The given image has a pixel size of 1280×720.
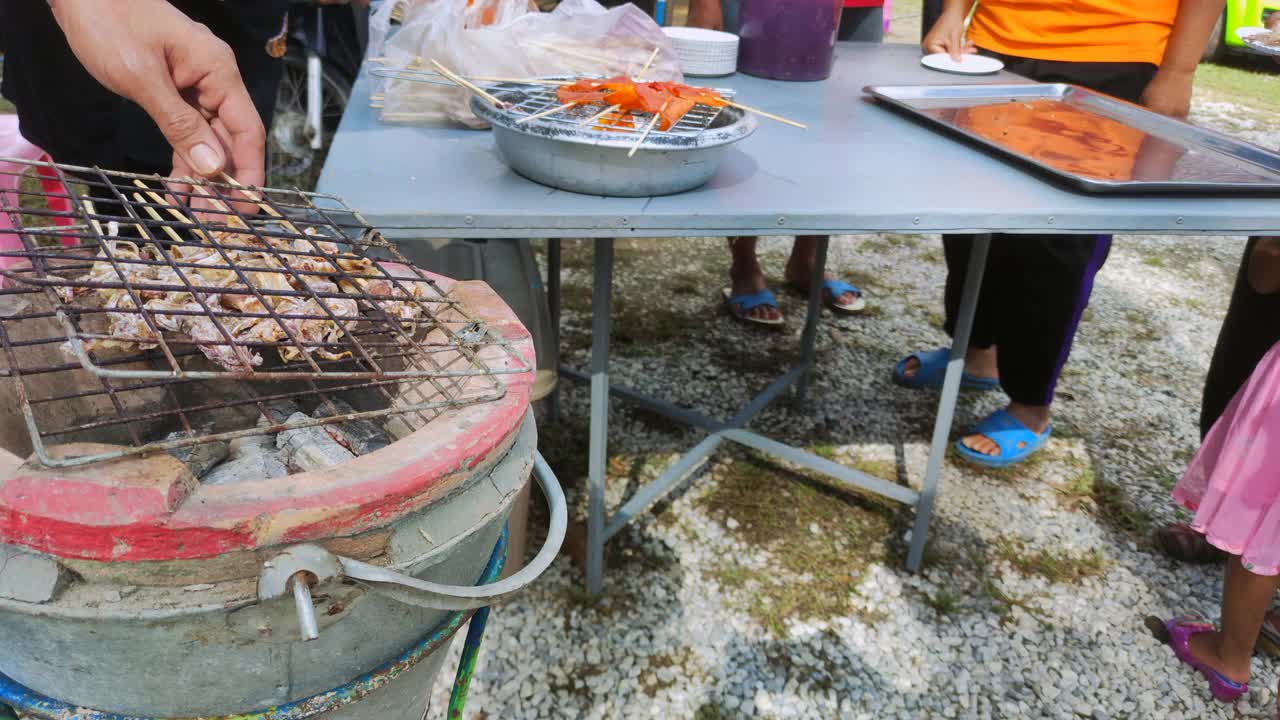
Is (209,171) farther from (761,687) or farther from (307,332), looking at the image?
(761,687)

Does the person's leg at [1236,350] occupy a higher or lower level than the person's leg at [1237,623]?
higher

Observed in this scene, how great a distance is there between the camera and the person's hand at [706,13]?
355 cm

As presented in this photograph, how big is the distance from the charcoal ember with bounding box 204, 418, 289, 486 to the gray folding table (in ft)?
1.78

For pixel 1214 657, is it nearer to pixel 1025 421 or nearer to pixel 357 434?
pixel 1025 421

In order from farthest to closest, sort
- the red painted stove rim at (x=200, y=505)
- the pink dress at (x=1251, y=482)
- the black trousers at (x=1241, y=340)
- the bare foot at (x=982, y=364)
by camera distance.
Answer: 1. the bare foot at (x=982, y=364)
2. the black trousers at (x=1241, y=340)
3. the pink dress at (x=1251, y=482)
4. the red painted stove rim at (x=200, y=505)

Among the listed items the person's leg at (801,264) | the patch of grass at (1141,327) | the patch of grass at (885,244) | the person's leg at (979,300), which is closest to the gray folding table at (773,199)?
the person's leg at (979,300)

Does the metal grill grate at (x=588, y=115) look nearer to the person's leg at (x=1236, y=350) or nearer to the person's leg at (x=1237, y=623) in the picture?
the person's leg at (x=1236, y=350)

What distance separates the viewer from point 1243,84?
9.15m

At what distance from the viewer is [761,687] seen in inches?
89.3

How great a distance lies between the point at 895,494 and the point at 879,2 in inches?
108

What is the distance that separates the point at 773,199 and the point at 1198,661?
196 cm

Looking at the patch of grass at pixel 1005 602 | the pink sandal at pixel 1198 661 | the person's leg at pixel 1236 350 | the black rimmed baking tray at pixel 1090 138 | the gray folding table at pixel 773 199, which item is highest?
the black rimmed baking tray at pixel 1090 138

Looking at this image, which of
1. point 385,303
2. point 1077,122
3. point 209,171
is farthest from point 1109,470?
point 209,171

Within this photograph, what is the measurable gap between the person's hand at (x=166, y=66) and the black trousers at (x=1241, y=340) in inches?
111
